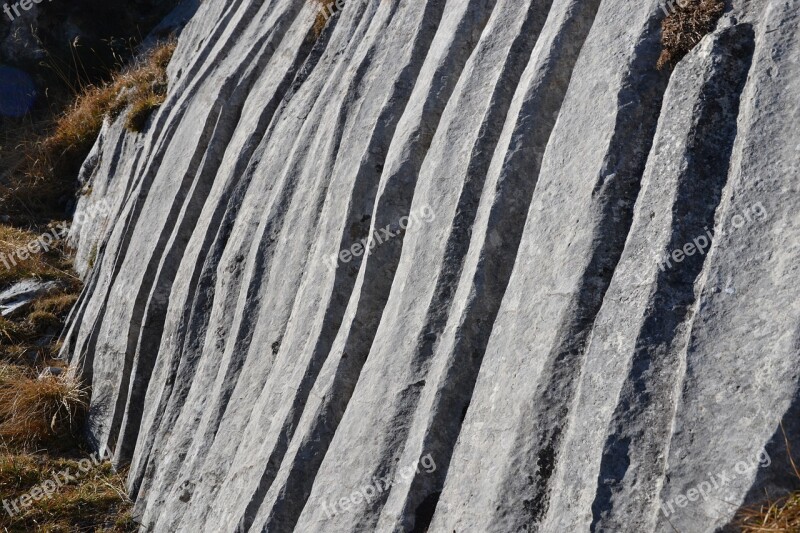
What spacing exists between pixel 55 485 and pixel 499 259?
5394 mm

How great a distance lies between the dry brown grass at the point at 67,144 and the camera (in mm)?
12398

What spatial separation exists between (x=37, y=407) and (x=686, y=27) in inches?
295

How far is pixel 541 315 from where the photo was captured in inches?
167

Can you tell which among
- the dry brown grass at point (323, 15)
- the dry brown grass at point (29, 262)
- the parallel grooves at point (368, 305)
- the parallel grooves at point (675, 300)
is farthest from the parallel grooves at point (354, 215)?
the dry brown grass at point (29, 262)

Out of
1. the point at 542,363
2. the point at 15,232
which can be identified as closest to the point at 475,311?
the point at 542,363

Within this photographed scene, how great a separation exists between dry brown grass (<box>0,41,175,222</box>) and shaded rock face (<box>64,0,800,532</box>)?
4903mm

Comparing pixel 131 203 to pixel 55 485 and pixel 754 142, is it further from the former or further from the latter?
pixel 754 142

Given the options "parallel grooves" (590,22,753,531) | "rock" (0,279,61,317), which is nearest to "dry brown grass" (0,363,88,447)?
"rock" (0,279,61,317)

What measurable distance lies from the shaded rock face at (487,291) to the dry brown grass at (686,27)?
0.13 metres

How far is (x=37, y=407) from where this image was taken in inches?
337

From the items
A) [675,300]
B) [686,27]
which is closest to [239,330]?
[675,300]

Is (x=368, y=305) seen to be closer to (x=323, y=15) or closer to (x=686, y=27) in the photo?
(x=686, y=27)

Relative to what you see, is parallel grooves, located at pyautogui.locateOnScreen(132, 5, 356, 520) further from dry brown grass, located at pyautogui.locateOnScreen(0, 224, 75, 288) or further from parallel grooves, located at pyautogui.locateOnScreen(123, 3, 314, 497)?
dry brown grass, located at pyautogui.locateOnScreen(0, 224, 75, 288)

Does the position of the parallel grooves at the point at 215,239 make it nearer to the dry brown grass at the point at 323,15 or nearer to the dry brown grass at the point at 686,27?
the dry brown grass at the point at 323,15
